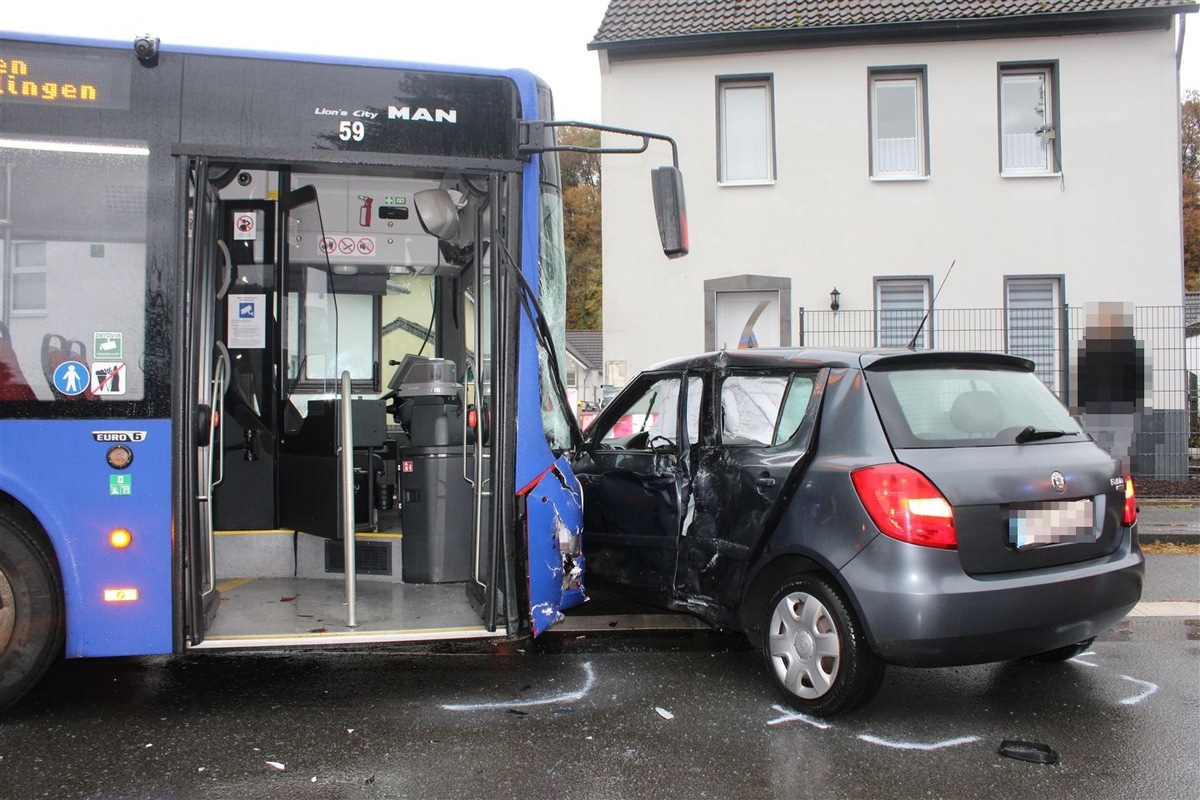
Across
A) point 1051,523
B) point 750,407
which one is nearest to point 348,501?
point 750,407

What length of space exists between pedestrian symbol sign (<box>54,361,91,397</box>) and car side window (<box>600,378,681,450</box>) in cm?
292

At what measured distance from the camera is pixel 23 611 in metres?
4.16

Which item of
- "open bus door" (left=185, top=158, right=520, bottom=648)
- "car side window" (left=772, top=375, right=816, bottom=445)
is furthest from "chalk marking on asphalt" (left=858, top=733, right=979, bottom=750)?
"open bus door" (left=185, top=158, right=520, bottom=648)

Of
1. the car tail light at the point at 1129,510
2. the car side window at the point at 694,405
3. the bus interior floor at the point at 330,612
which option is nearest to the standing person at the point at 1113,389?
the car tail light at the point at 1129,510

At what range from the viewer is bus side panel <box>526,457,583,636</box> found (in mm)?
4801

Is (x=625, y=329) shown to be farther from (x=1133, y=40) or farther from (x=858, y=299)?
(x=1133, y=40)

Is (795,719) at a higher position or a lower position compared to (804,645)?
lower

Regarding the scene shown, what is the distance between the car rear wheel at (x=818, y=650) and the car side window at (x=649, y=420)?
132 cm

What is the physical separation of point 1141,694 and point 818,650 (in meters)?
1.82

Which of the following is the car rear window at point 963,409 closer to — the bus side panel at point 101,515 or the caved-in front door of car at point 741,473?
the caved-in front door of car at point 741,473

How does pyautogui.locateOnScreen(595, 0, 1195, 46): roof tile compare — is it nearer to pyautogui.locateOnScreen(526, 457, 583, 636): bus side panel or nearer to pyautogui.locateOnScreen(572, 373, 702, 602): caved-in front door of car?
pyautogui.locateOnScreen(572, 373, 702, 602): caved-in front door of car

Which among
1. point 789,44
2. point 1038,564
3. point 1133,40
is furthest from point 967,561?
point 1133,40

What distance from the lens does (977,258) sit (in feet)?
50.7

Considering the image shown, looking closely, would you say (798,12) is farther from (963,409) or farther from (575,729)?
(575,729)
